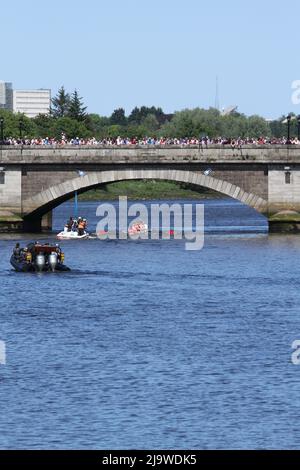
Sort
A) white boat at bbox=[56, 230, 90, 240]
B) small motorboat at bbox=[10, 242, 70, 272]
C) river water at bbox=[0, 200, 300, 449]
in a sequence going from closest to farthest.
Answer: river water at bbox=[0, 200, 300, 449] → small motorboat at bbox=[10, 242, 70, 272] → white boat at bbox=[56, 230, 90, 240]

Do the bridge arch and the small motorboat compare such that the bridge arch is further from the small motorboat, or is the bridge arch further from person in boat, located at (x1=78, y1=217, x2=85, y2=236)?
the small motorboat

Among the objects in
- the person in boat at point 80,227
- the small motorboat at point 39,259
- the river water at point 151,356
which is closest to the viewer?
the river water at point 151,356

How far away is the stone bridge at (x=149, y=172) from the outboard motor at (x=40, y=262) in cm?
3017

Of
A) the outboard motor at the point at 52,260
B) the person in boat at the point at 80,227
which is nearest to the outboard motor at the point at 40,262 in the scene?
the outboard motor at the point at 52,260

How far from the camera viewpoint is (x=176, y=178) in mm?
136000

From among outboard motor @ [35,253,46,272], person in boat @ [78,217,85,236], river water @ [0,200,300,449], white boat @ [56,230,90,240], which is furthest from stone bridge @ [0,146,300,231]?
outboard motor @ [35,253,46,272]

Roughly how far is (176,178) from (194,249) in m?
10.1

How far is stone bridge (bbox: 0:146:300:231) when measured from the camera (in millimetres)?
133500

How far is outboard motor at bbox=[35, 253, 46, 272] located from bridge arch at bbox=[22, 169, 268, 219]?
30.8 meters

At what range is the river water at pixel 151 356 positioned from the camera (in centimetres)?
5562

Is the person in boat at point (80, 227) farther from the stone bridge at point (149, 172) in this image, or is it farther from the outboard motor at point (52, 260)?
the outboard motor at point (52, 260)
